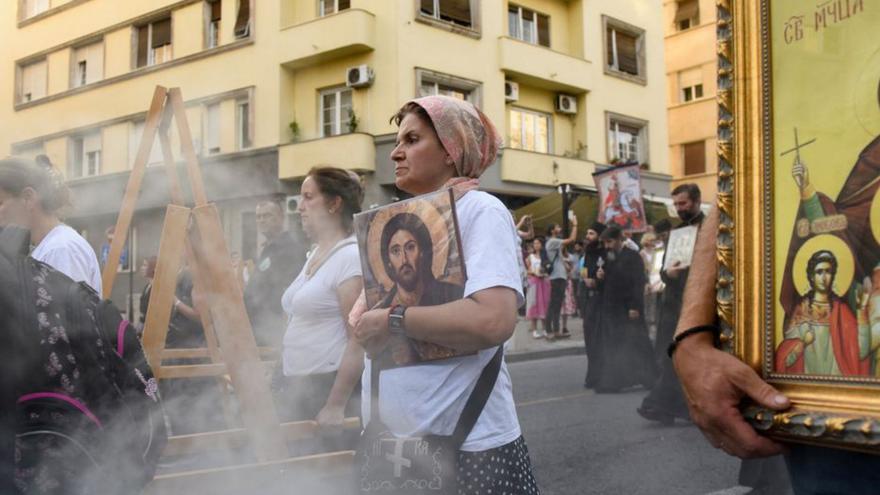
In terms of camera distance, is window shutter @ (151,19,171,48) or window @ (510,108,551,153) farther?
window @ (510,108,551,153)

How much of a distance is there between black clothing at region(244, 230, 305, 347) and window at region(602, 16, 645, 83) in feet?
56.1

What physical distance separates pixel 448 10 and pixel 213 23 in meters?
11.2

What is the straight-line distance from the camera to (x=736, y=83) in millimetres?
1072

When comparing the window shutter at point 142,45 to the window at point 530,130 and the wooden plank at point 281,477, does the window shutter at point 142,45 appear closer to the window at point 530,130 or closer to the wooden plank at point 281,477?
the wooden plank at point 281,477

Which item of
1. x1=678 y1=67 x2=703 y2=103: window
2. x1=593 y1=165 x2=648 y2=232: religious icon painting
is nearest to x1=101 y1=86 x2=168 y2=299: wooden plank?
x1=593 y1=165 x2=648 y2=232: religious icon painting

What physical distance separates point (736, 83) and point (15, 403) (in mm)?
1431

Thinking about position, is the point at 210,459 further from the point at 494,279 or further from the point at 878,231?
the point at 878,231

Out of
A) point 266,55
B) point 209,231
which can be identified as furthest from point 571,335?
point 209,231

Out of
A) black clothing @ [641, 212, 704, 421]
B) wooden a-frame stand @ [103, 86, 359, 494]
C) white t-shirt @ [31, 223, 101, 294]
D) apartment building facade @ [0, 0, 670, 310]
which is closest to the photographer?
wooden a-frame stand @ [103, 86, 359, 494]

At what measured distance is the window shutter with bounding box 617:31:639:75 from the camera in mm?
20422

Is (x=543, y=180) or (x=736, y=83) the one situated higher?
(x=543, y=180)

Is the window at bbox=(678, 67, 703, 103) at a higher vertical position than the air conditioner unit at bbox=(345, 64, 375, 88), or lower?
higher

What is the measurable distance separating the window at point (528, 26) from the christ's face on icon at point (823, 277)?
716 inches

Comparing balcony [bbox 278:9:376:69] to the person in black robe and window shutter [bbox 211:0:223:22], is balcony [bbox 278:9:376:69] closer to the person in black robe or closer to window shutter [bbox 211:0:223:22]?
window shutter [bbox 211:0:223:22]
